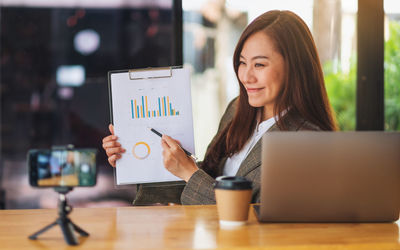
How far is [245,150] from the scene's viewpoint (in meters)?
2.13

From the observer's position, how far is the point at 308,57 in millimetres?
1962

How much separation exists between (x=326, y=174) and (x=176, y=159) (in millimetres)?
628

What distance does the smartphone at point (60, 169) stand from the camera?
119 centimetres

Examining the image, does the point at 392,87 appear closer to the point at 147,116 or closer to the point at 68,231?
the point at 147,116

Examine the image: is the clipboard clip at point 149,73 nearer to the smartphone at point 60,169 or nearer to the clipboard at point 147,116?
the clipboard at point 147,116

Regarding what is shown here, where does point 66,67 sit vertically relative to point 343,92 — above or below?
above

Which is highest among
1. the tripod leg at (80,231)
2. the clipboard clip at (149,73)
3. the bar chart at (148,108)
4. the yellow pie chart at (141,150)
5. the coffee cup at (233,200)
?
the clipboard clip at (149,73)

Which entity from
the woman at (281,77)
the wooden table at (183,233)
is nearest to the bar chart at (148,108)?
the woman at (281,77)

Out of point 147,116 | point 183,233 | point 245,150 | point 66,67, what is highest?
point 66,67

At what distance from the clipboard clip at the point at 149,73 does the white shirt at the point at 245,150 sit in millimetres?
550

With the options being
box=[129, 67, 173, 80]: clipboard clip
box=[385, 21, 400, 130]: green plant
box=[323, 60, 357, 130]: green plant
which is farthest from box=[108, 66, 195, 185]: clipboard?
box=[385, 21, 400, 130]: green plant

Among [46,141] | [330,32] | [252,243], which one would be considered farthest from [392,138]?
[46,141]

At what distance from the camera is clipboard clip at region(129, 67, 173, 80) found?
5.85 ft

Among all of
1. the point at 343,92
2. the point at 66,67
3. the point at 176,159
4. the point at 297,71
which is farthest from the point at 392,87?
the point at 66,67
